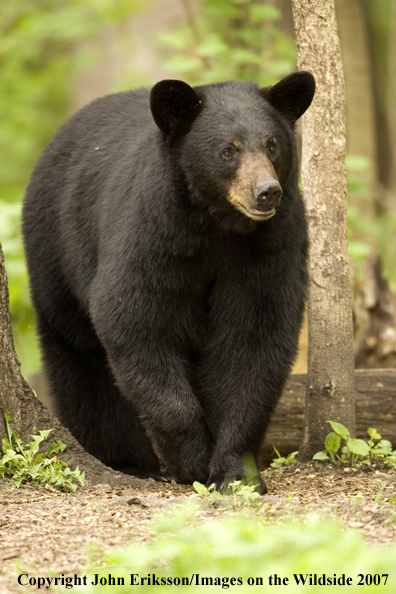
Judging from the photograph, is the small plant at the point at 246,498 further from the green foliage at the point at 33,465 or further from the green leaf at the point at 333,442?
the green leaf at the point at 333,442

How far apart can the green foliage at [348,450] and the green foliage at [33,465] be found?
1377 mm

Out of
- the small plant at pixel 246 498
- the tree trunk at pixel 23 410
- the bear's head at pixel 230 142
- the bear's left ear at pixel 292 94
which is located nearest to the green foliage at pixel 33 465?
the tree trunk at pixel 23 410

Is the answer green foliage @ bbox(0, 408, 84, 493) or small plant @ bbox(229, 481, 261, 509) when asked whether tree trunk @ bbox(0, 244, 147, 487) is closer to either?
green foliage @ bbox(0, 408, 84, 493)

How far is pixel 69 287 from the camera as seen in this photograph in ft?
16.6

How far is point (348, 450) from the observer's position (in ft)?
14.9

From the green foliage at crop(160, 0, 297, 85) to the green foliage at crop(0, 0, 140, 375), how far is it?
6.70ft

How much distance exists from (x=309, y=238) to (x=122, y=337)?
4.02 ft

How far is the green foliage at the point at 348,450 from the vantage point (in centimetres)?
452

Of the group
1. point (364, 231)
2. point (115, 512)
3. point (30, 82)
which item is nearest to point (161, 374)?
point (115, 512)

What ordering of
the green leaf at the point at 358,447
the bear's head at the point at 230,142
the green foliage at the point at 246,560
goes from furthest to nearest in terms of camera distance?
the green leaf at the point at 358,447, the bear's head at the point at 230,142, the green foliage at the point at 246,560

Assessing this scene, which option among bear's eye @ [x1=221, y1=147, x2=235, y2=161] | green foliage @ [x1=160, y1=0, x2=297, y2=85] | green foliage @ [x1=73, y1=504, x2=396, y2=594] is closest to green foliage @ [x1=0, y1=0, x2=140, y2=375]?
green foliage @ [x1=160, y1=0, x2=297, y2=85]

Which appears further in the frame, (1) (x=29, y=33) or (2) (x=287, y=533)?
(1) (x=29, y=33)

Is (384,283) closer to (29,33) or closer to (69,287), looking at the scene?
(69,287)

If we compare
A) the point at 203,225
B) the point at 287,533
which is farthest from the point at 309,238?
the point at 287,533
